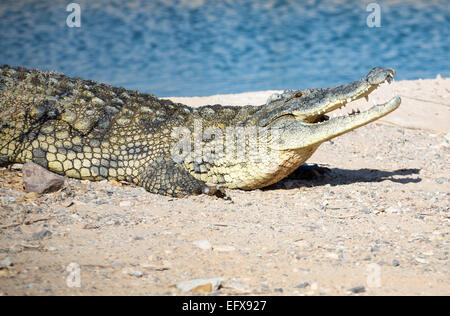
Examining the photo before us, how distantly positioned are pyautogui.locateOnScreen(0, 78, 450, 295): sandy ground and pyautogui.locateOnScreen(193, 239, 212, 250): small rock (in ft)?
0.04

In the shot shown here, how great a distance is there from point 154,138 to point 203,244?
9.40 ft

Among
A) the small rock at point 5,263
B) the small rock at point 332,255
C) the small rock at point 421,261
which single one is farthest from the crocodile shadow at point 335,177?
the small rock at point 5,263

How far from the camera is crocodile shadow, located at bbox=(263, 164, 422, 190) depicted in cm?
710

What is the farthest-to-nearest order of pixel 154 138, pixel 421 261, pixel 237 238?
pixel 154 138 < pixel 237 238 < pixel 421 261

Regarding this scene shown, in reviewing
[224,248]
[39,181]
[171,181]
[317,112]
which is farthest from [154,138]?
[224,248]

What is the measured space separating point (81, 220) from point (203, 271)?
1.71 metres

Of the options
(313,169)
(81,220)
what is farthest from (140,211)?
(313,169)

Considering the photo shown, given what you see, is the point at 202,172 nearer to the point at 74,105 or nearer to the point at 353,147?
the point at 74,105

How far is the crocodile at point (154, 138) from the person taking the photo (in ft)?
20.1

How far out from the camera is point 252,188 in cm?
652

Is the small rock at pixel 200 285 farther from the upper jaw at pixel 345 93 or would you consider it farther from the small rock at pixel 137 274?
the upper jaw at pixel 345 93

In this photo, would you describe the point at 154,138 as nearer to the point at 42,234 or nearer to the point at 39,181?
the point at 39,181

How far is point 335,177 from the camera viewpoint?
7.53 metres

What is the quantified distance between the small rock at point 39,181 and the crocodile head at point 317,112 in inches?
117
